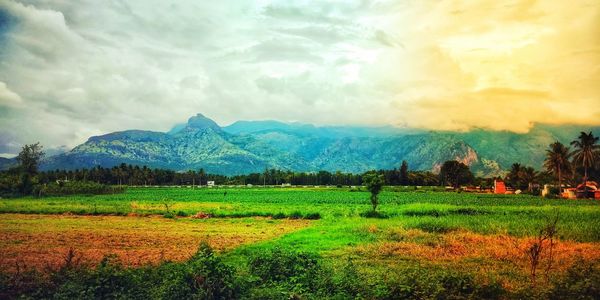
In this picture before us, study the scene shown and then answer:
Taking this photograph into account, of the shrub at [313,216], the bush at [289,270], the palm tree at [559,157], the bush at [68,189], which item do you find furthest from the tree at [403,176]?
the bush at [289,270]

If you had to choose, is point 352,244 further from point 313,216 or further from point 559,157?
point 559,157

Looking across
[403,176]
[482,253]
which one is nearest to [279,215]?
[482,253]

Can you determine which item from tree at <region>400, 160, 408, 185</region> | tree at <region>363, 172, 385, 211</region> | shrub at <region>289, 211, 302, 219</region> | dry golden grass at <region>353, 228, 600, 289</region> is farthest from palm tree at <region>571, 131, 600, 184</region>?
tree at <region>400, 160, 408, 185</region>

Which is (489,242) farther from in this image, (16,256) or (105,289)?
(16,256)

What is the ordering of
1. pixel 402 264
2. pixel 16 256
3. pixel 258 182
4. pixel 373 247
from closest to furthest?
pixel 402 264 < pixel 16 256 < pixel 373 247 < pixel 258 182

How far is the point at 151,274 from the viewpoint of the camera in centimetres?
1256

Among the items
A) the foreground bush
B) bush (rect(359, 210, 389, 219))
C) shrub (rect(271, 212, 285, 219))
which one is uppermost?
the foreground bush

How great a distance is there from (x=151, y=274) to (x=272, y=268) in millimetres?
3888

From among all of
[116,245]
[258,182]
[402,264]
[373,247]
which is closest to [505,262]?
[402,264]

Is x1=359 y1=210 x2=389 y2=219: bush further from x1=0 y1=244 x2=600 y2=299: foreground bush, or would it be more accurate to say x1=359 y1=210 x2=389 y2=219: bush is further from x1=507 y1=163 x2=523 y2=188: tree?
x1=507 y1=163 x2=523 y2=188: tree

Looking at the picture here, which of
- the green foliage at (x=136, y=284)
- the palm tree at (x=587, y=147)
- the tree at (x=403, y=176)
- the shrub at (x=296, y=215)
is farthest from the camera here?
the tree at (x=403, y=176)

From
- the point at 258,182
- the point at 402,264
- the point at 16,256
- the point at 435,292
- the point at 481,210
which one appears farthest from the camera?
the point at 258,182

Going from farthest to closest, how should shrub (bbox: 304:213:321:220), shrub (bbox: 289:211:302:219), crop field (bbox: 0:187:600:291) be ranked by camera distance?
shrub (bbox: 289:211:302:219), shrub (bbox: 304:213:321:220), crop field (bbox: 0:187:600:291)

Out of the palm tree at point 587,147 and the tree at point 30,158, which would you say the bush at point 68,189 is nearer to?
the tree at point 30,158
